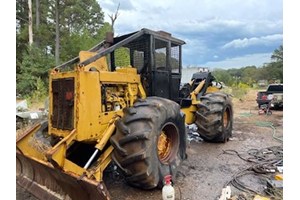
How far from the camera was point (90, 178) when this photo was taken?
3049 millimetres

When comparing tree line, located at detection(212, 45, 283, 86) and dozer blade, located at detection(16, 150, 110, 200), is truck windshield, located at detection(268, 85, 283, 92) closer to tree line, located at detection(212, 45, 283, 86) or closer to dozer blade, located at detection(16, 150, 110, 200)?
dozer blade, located at detection(16, 150, 110, 200)

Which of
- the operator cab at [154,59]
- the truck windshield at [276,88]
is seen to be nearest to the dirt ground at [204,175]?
the operator cab at [154,59]

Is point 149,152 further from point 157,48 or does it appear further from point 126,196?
point 157,48

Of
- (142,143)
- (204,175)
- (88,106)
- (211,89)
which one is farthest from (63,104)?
(211,89)

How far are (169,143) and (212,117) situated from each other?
2177mm

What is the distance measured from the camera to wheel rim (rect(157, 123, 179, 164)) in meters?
4.10

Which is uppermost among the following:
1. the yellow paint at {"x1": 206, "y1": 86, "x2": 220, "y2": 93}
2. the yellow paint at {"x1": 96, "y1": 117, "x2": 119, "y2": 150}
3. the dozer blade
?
the yellow paint at {"x1": 206, "y1": 86, "x2": 220, "y2": 93}

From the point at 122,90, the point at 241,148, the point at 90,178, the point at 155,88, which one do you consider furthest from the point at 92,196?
the point at 241,148

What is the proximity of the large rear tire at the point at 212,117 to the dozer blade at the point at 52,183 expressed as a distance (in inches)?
146

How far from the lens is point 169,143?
427cm

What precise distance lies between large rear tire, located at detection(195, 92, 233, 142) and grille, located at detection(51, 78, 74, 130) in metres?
3.39

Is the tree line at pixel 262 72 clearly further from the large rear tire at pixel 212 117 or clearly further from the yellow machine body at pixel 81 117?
the yellow machine body at pixel 81 117

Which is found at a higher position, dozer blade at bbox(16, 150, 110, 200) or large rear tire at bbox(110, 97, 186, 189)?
large rear tire at bbox(110, 97, 186, 189)

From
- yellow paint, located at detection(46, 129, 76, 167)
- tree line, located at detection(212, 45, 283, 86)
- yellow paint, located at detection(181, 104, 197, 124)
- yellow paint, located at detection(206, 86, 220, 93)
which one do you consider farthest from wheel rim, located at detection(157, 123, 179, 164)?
tree line, located at detection(212, 45, 283, 86)
